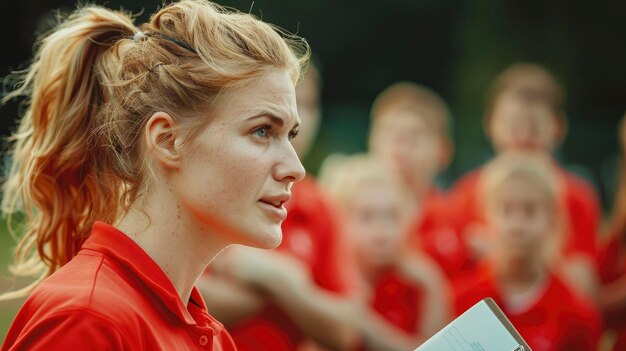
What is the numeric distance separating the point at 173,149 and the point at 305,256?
252cm

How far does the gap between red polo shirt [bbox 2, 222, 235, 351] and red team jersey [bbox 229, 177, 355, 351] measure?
2099 mm

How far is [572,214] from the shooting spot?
5207 millimetres

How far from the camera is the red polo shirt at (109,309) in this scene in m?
1.34

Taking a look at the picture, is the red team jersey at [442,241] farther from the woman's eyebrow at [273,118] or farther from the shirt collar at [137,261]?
the shirt collar at [137,261]

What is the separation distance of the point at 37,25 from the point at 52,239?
127 inches

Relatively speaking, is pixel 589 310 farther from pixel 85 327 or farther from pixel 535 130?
pixel 85 327

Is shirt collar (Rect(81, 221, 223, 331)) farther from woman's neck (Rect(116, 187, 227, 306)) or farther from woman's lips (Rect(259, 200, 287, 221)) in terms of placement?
woman's lips (Rect(259, 200, 287, 221))

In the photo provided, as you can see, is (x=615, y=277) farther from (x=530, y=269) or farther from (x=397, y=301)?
(x=397, y=301)

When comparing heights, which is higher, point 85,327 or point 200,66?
point 200,66

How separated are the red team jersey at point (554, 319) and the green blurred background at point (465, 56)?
6.06ft

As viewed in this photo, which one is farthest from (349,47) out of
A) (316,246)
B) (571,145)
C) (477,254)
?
(316,246)

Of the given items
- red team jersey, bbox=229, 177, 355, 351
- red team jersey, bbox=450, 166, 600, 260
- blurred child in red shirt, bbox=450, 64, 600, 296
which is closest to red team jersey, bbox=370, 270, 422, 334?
red team jersey, bbox=229, 177, 355, 351

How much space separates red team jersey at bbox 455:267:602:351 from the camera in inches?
169

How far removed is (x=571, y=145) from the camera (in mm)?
6668
